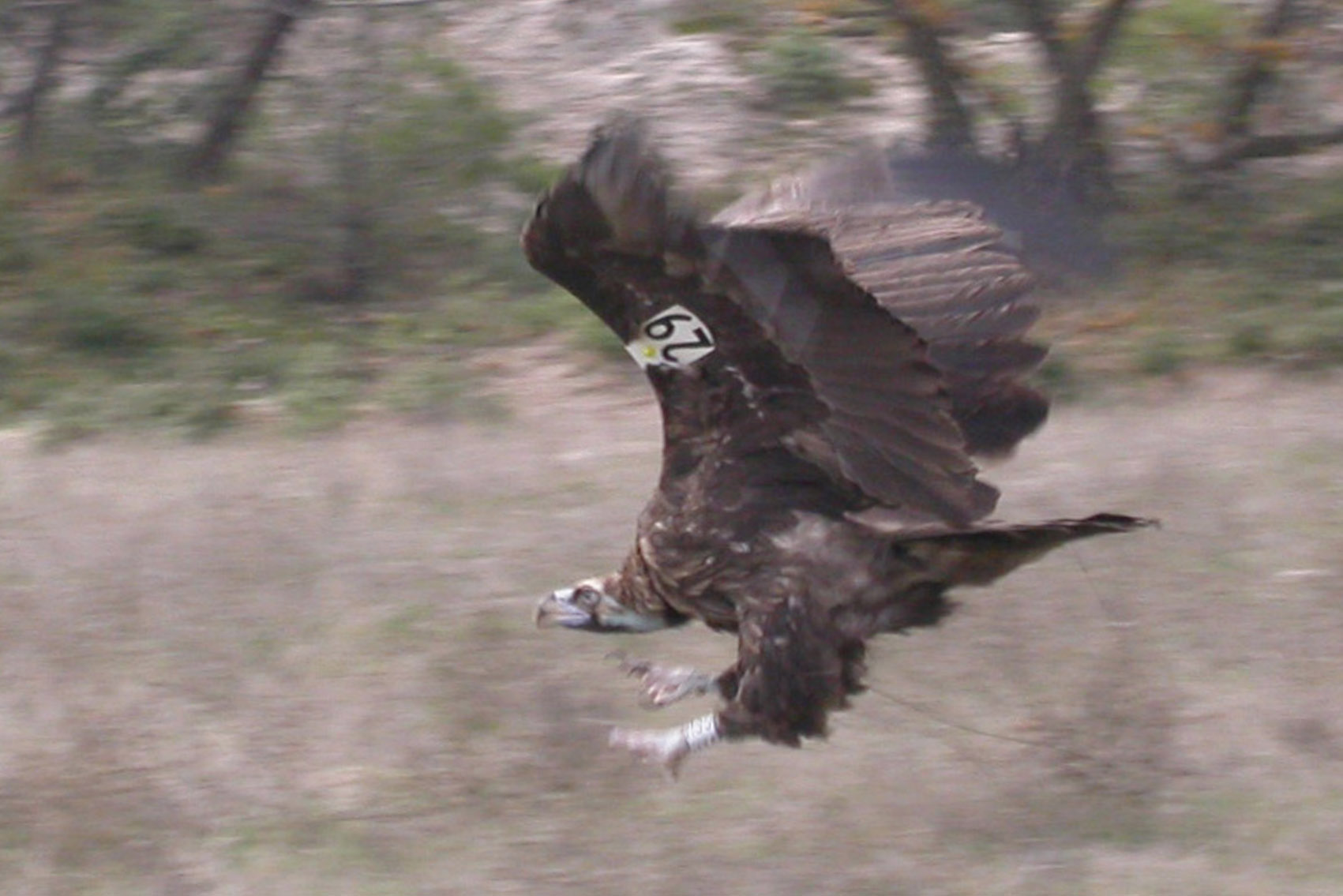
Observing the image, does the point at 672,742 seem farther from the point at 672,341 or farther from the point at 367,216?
the point at 367,216

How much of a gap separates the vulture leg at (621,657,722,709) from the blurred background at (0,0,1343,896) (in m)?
0.22

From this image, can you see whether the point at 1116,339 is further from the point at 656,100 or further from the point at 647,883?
the point at 647,883

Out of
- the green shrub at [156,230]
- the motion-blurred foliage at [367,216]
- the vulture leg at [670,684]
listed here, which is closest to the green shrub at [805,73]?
the motion-blurred foliage at [367,216]

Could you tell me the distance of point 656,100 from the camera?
1144 centimetres

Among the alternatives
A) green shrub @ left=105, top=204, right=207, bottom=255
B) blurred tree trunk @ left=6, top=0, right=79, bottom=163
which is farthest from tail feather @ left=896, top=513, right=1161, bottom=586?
blurred tree trunk @ left=6, top=0, right=79, bottom=163

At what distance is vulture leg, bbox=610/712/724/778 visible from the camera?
4.89m

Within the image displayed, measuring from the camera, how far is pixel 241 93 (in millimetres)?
10812

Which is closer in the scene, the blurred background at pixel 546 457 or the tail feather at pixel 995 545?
the tail feather at pixel 995 545

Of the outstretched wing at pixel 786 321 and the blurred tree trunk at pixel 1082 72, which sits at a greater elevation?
the outstretched wing at pixel 786 321

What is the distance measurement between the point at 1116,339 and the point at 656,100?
3.27 meters

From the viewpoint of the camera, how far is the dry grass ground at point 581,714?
4.86m

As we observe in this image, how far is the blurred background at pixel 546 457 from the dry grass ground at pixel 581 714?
0.01 metres

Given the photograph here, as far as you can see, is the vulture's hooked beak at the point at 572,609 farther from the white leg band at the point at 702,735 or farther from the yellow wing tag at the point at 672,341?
the yellow wing tag at the point at 672,341

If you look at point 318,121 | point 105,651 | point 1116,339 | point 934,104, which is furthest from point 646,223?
point 318,121
